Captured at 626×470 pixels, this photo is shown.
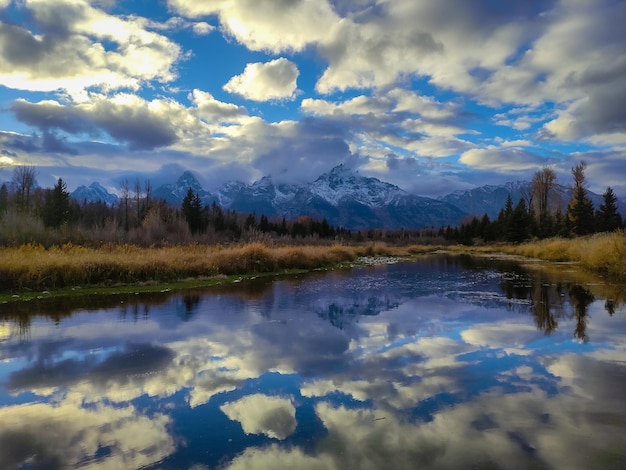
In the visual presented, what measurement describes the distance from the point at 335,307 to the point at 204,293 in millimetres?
6124

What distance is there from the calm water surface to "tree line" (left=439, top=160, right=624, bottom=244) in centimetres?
5874

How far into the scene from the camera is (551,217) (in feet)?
257

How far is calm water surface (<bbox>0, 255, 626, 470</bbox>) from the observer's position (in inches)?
183

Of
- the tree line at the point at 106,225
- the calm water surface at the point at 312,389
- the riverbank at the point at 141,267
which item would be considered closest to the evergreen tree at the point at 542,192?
the tree line at the point at 106,225

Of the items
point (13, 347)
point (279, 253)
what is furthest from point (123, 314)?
point (279, 253)

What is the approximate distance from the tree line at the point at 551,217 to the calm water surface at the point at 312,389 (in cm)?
5874

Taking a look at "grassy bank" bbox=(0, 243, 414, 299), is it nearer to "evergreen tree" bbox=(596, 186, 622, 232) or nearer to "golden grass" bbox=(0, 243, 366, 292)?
"golden grass" bbox=(0, 243, 366, 292)

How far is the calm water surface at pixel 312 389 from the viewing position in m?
4.64

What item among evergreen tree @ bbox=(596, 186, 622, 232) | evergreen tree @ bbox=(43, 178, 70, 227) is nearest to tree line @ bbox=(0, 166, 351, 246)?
evergreen tree @ bbox=(43, 178, 70, 227)

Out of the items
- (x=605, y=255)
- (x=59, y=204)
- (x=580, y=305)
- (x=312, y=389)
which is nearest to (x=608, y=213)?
(x=605, y=255)

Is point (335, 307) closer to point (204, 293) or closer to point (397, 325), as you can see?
point (397, 325)

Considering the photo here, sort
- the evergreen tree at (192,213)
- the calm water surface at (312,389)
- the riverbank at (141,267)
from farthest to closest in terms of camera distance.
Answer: the evergreen tree at (192,213)
the riverbank at (141,267)
the calm water surface at (312,389)

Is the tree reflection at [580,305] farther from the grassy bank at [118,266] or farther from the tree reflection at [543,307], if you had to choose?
the grassy bank at [118,266]

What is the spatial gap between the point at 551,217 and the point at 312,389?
84.0 metres
